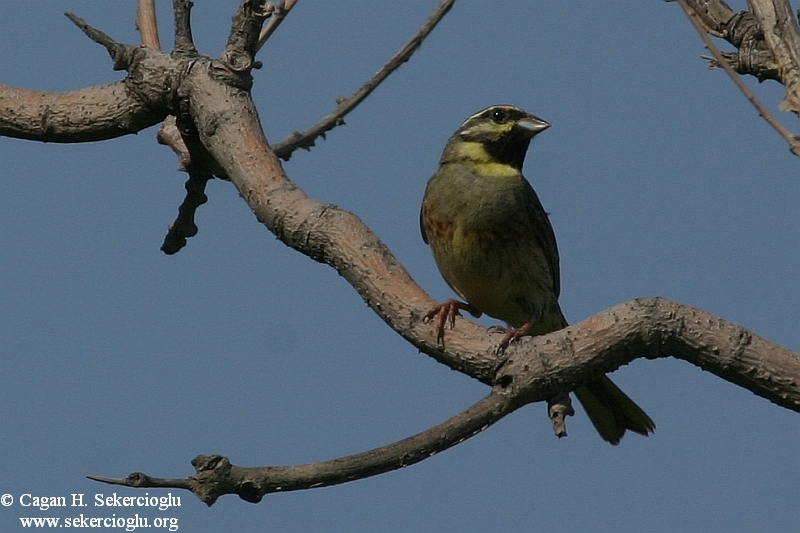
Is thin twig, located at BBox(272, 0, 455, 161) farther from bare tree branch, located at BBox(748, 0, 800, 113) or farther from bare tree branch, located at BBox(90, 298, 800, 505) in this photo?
bare tree branch, located at BBox(748, 0, 800, 113)

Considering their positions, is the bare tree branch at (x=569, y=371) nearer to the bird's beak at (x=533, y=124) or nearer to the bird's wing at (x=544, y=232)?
the bird's wing at (x=544, y=232)

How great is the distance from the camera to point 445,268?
6535mm

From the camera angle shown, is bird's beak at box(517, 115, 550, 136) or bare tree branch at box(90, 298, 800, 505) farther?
bird's beak at box(517, 115, 550, 136)

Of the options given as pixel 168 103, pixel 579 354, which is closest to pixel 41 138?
pixel 168 103

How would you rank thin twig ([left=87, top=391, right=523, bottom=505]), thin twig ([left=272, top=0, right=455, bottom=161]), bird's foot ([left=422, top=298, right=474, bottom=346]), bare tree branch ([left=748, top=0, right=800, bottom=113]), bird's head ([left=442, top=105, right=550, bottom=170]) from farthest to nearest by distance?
bird's head ([left=442, top=105, right=550, bottom=170]) → thin twig ([left=272, top=0, right=455, bottom=161]) → bird's foot ([left=422, top=298, right=474, bottom=346]) → thin twig ([left=87, top=391, right=523, bottom=505]) → bare tree branch ([left=748, top=0, right=800, bottom=113])

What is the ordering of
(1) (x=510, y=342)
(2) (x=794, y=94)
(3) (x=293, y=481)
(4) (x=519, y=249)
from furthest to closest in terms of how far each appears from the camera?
(4) (x=519, y=249) → (1) (x=510, y=342) → (3) (x=293, y=481) → (2) (x=794, y=94)

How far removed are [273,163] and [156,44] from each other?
1488 mm

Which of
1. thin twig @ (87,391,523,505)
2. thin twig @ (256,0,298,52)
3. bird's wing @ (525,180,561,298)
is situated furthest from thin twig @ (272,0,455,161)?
thin twig @ (87,391,523,505)

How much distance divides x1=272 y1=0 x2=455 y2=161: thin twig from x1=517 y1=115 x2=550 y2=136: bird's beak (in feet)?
5.23

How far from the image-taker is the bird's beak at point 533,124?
6746mm

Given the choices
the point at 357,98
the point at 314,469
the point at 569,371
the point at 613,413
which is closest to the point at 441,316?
the point at 569,371

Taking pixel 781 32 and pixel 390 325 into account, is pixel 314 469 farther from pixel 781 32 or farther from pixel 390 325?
pixel 781 32

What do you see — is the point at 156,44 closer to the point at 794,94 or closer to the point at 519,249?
the point at 519,249

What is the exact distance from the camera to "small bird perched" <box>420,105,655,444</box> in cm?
612
